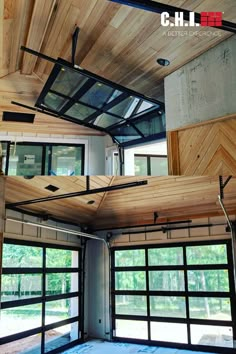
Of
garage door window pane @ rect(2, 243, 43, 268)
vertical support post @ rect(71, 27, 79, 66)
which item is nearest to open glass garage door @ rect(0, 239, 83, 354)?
garage door window pane @ rect(2, 243, 43, 268)

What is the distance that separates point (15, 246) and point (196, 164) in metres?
0.67

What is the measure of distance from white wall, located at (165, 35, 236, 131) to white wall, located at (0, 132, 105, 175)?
0.29 meters

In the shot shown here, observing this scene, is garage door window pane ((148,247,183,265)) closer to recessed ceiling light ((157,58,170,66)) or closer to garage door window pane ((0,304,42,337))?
garage door window pane ((0,304,42,337))

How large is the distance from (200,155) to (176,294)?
1.38 m

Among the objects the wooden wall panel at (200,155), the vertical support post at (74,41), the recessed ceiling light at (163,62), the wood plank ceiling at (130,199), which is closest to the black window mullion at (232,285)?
the wood plank ceiling at (130,199)

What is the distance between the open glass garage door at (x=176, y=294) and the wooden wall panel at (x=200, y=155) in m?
0.78

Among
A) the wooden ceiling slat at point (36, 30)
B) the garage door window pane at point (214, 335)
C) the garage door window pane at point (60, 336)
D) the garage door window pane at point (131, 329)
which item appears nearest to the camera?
the wooden ceiling slat at point (36, 30)

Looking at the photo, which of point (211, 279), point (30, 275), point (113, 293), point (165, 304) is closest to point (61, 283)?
point (30, 275)

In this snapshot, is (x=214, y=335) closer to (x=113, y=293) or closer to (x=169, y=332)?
(x=169, y=332)

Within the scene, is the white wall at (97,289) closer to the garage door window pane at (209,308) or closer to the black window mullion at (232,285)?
the garage door window pane at (209,308)

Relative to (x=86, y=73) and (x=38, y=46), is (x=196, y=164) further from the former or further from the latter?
(x=38, y=46)

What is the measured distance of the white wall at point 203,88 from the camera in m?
1.13

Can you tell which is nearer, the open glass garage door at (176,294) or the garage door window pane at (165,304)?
the open glass garage door at (176,294)

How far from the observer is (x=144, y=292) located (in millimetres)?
2152
